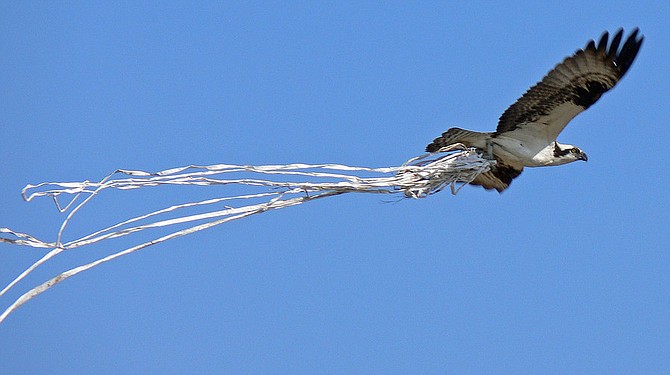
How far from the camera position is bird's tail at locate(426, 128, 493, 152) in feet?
21.4

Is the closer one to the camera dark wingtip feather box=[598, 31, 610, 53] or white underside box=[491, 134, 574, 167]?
dark wingtip feather box=[598, 31, 610, 53]

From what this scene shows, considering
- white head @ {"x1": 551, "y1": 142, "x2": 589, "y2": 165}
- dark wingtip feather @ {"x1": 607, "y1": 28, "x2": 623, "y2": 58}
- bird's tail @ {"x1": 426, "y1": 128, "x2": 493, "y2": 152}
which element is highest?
dark wingtip feather @ {"x1": 607, "y1": 28, "x2": 623, "y2": 58}

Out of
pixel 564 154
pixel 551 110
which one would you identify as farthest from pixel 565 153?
pixel 551 110

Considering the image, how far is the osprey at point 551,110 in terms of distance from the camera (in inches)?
252

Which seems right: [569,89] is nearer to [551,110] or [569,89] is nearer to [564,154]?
[551,110]

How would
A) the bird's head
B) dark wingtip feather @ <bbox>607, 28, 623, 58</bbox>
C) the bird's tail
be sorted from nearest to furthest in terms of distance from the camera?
1. dark wingtip feather @ <bbox>607, 28, 623, 58</bbox>
2. the bird's tail
3. the bird's head

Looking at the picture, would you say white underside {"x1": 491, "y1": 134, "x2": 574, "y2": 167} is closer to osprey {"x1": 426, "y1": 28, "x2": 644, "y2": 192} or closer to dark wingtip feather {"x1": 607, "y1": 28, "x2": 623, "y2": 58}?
osprey {"x1": 426, "y1": 28, "x2": 644, "y2": 192}

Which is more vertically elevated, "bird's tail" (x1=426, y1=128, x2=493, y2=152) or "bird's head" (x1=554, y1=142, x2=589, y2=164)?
"bird's tail" (x1=426, y1=128, x2=493, y2=152)

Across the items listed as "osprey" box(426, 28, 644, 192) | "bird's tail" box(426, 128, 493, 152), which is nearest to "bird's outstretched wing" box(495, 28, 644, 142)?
"osprey" box(426, 28, 644, 192)

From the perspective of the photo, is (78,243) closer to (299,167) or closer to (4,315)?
(4,315)

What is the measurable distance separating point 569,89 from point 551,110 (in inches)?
8.0

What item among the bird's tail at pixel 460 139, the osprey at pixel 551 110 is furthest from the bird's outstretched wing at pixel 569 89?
the bird's tail at pixel 460 139

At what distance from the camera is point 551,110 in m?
6.63

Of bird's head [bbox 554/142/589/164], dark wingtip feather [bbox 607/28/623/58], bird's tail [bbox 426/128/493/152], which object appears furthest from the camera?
bird's head [bbox 554/142/589/164]
